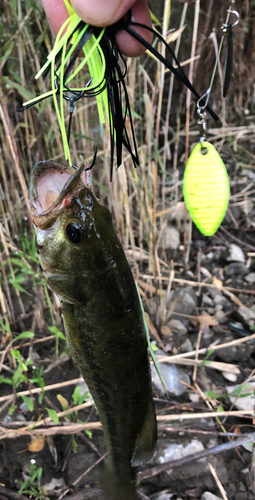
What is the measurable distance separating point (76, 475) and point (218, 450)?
0.61 m

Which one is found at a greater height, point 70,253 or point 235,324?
point 70,253

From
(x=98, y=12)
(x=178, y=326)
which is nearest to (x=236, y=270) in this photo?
(x=178, y=326)

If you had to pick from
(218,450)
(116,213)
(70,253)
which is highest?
(70,253)

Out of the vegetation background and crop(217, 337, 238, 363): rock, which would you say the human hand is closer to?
the vegetation background

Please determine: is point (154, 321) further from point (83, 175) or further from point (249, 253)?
point (83, 175)

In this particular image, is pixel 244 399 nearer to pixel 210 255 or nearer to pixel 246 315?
pixel 246 315

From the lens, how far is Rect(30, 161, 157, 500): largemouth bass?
71 cm

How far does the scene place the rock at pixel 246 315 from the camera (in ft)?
6.43

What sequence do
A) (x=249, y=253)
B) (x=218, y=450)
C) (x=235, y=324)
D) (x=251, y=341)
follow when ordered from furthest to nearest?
(x=249, y=253) < (x=235, y=324) < (x=251, y=341) < (x=218, y=450)

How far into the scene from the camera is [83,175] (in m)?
0.72

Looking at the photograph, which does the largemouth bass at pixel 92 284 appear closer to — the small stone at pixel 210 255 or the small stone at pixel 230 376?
the small stone at pixel 230 376

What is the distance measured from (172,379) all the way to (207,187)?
1.27m

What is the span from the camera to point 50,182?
0.75 meters

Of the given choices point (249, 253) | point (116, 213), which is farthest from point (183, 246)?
point (116, 213)
